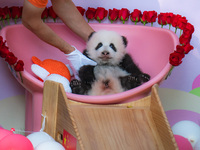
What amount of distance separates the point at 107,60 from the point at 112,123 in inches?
17.7

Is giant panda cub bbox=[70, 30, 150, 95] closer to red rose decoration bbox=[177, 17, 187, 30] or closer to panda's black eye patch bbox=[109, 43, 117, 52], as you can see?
panda's black eye patch bbox=[109, 43, 117, 52]

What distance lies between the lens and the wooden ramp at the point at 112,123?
3.52 feet

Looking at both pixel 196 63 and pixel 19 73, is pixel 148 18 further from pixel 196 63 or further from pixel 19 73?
pixel 19 73

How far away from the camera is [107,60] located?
4.98 feet

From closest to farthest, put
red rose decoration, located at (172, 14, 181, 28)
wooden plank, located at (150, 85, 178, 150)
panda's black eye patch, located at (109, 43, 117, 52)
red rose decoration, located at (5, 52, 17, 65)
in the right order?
1. wooden plank, located at (150, 85, 178, 150)
2. red rose decoration, located at (5, 52, 17, 65)
3. panda's black eye patch, located at (109, 43, 117, 52)
4. red rose decoration, located at (172, 14, 181, 28)

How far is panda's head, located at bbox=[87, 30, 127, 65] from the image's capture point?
1492 millimetres

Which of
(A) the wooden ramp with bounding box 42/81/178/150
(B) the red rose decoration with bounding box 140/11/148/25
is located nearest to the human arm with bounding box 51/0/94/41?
(B) the red rose decoration with bounding box 140/11/148/25

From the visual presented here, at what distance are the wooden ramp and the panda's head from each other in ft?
1.16

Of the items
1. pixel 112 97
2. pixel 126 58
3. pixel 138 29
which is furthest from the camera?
pixel 138 29

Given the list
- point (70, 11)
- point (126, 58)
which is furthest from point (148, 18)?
point (70, 11)

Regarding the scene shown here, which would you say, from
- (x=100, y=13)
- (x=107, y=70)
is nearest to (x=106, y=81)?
(x=107, y=70)

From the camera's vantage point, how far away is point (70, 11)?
1.62m

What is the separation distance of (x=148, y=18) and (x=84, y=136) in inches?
34.3

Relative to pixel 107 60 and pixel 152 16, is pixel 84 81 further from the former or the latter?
pixel 152 16
